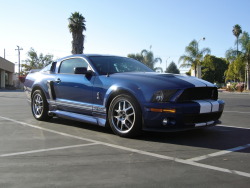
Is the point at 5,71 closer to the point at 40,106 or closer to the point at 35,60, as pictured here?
the point at 35,60

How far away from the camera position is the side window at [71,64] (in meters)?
6.29

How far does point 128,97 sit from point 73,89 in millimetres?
1504

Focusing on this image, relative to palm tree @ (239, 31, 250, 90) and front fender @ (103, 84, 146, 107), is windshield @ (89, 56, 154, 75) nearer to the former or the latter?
front fender @ (103, 84, 146, 107)

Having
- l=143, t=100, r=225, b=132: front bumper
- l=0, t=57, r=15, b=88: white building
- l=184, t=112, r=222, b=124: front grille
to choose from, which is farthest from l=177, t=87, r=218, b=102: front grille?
l=0, t=57, r=15, b=88: white building

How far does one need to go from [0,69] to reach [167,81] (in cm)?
5487

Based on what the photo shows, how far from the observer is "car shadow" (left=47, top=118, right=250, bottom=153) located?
4.68 metres

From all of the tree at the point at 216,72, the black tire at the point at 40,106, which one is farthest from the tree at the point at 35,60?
the black tire at the point at 40,106

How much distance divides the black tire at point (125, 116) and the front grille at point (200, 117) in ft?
2.39

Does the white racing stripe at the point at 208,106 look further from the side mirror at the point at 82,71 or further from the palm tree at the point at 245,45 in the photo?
the palm tree at the point at 245,45

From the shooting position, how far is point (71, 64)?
6.60m

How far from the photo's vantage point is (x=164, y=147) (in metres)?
4.47

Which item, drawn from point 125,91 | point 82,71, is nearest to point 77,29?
point 82,71

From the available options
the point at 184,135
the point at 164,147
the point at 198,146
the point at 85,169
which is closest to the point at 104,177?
the point at 85,169

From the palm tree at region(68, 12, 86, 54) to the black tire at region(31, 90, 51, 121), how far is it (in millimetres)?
28785
